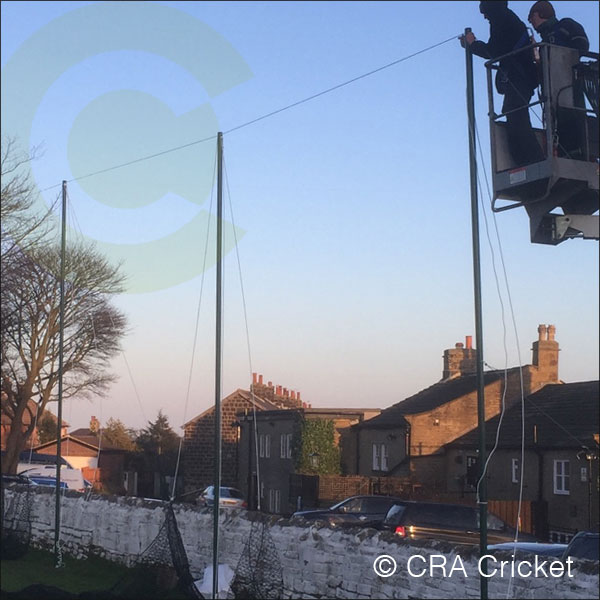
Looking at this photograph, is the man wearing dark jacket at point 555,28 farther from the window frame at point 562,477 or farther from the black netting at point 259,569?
the window frame at point 562,477

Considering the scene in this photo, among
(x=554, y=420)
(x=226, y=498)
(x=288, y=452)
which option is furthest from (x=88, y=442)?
(x=554, y=420)

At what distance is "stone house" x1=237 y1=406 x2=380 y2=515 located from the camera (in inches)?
1866

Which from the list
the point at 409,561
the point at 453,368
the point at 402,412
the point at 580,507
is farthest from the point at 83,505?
the point at 453,368

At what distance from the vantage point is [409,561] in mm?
12883

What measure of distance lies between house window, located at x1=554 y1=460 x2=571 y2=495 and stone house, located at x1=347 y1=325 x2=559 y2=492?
6.97 metres

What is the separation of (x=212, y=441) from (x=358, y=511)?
111 ft

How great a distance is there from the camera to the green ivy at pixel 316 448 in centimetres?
4759

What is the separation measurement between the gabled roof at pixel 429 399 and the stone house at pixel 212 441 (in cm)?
1015

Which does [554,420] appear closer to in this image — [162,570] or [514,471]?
[514,471]

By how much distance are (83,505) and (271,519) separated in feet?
24.6

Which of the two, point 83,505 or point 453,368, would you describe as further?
point 453,368

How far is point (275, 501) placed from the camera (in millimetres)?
50000

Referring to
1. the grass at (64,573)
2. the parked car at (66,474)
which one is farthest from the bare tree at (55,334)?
the grass at (64,573)

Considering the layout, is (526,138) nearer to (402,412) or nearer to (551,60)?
(551,60)
